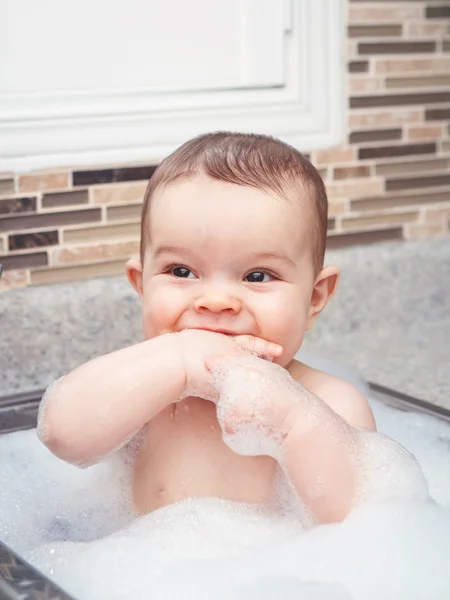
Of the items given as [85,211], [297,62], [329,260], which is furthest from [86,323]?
[297,62]

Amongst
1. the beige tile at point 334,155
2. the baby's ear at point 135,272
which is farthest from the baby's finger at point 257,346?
the beige tile at point 334,155

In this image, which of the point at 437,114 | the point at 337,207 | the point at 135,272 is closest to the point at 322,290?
the point at 135,272

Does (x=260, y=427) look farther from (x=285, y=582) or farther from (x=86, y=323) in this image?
(x=86, y=323)

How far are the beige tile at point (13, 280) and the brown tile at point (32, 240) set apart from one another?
44mm

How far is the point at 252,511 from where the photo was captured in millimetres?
1168

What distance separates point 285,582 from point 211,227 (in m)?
0.40

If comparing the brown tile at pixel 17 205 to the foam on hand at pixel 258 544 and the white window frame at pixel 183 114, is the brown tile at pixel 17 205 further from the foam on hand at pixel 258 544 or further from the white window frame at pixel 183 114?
the foam on hand at pixel 258 544

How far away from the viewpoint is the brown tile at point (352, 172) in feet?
6.68

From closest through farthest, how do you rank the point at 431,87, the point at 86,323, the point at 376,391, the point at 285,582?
1. the point at 285,582
2. the point at 376,391
3. the point at 86,323
4. the point at 431,87

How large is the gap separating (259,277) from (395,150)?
103cm

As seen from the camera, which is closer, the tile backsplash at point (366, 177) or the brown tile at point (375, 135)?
the tile backsplash at point (366, 177)

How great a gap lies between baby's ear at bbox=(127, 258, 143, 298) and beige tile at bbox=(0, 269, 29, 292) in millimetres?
464

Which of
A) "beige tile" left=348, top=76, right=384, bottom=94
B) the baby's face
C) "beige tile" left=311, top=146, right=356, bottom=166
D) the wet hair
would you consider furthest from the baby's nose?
"beige tile" left=348, top=76, right=384, bottom=94

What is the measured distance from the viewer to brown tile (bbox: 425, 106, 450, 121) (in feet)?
6.98
